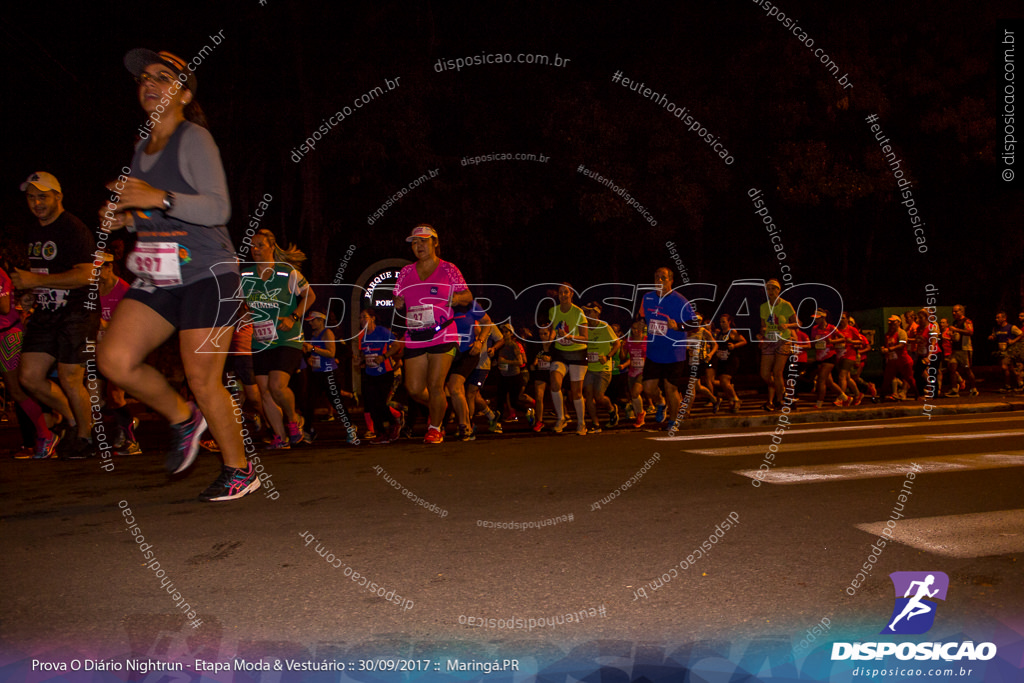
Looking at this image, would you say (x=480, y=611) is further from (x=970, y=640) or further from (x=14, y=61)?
(x=14, y=61)

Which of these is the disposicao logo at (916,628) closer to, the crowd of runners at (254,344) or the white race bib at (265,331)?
the crowd of runners at (254,344)

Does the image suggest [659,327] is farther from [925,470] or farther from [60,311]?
[60,311]

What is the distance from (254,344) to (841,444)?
592 cm

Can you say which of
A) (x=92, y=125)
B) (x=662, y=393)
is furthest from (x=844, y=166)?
(x=92, y=125)

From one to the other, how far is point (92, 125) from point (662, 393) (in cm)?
1272

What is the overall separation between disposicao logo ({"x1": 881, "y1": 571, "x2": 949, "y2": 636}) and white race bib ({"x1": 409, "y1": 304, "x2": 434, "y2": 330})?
16.8ft

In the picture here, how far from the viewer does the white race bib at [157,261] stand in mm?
4637

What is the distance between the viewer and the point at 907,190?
79.6 ft

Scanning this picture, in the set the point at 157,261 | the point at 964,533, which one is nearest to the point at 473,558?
the point at 157,261

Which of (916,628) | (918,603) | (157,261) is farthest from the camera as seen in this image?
(157,261)

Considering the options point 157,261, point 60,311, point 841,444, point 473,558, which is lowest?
point 473,558

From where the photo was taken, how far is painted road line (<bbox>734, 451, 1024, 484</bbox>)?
6.48 meters

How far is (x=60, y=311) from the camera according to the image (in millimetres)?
7555

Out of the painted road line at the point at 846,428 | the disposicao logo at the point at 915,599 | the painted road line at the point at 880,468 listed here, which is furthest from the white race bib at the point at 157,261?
the painted road line at the point at 846,428
